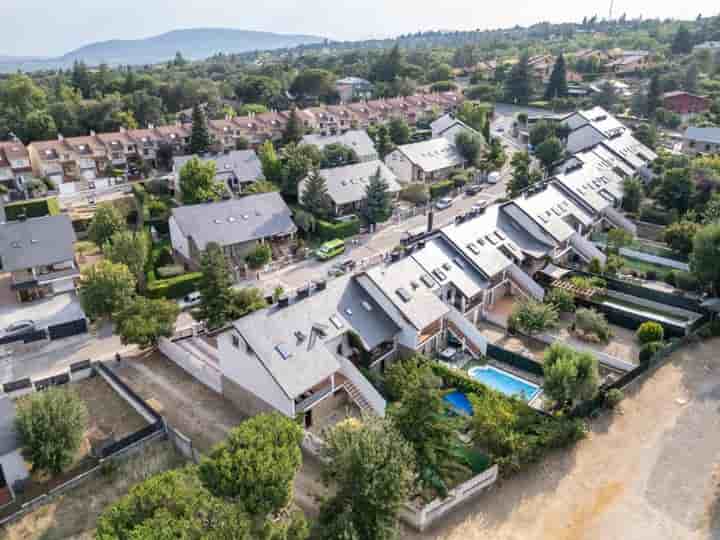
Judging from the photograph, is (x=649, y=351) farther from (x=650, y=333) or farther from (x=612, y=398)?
(x=612, y=398)

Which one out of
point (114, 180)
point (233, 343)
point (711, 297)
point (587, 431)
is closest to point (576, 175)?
point (711, 297)

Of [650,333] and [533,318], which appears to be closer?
[650,333]

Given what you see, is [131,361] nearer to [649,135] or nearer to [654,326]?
[654,326]

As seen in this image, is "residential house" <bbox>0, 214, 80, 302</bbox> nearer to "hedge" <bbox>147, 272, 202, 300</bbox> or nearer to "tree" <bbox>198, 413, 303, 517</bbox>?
"hedge" <bbox>147, 272, 202, 300</bbox>

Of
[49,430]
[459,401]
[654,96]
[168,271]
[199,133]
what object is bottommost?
[459,401]

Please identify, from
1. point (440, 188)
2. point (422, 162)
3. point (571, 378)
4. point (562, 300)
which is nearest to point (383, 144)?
point (422, 162)
